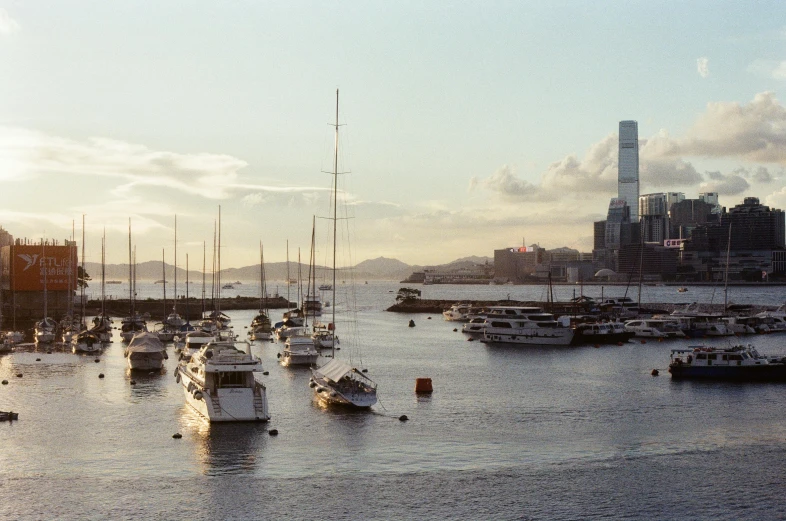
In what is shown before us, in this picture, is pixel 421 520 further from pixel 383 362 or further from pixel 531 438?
pixel 383 362

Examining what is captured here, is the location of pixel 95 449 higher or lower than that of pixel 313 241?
lower

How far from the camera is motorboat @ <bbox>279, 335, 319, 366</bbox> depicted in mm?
81000

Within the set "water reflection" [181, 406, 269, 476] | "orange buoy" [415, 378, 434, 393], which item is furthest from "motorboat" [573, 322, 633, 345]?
"water reflection" [181, 406, 269, 476]

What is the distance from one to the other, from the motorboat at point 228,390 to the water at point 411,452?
1.12 meters

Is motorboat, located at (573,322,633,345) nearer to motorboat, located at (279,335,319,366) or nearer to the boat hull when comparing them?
the boat hull

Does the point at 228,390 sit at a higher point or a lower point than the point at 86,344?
lower

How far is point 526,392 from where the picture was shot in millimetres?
65938

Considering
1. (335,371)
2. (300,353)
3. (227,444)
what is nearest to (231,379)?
(227,444)

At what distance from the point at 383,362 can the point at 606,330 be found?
34050 millimetres

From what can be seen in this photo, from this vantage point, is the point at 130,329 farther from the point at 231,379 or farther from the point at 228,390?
the point at 228,390

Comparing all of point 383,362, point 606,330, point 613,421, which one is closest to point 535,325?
point 606,330

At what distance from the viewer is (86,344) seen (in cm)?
9212

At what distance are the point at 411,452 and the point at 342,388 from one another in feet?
42.4

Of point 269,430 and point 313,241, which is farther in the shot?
point 313,241
